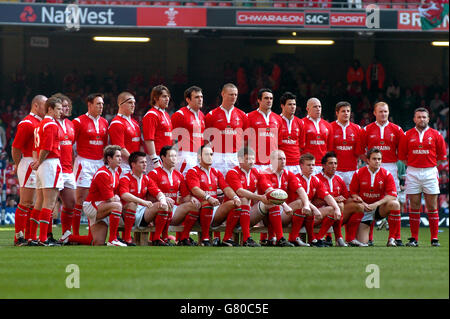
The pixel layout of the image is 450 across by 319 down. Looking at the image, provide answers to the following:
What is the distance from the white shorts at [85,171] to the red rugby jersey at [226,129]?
167 cm

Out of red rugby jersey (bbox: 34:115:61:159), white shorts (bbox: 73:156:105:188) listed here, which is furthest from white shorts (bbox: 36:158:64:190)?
white shorts (bbox: 73:156:105:188)

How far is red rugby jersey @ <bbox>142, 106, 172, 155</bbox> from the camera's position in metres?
11.3

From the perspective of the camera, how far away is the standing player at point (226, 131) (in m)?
11.5

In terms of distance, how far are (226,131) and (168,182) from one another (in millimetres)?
1130

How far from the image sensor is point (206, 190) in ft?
35.9

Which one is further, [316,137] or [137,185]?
[316,137]

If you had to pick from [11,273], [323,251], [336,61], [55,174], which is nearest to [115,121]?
[55,174]

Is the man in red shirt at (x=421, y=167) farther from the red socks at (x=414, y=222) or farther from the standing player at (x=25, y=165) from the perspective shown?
the standing player at (x=25, y=165)

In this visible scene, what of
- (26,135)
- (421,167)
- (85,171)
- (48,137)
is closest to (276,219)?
(421,167)

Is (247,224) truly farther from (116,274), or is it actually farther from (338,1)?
(338,1)

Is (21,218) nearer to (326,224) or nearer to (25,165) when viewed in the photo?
(25,165)

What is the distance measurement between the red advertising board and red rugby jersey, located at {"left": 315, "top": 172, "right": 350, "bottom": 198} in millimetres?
10304
